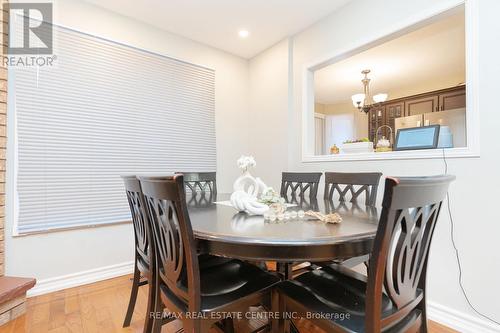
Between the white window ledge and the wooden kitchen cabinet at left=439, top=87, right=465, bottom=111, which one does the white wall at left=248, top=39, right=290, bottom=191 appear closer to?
the white window ledge

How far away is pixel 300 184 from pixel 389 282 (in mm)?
1541

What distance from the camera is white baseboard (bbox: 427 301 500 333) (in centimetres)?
162

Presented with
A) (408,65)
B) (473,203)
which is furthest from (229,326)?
(408,65)

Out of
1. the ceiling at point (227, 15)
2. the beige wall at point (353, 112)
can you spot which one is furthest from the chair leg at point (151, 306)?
the beige wall at point (353, 112)

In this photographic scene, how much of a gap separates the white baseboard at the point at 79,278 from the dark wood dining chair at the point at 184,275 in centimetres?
154

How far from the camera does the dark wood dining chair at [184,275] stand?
39.3 inches

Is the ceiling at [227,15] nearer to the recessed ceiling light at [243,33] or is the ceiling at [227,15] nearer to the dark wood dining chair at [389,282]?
the recessed ceiling light at [243,33]

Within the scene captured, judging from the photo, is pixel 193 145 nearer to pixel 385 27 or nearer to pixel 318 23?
pixel 318 23

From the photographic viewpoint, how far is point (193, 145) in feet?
10.5

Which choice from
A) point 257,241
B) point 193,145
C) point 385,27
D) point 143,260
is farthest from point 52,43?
point 385,27

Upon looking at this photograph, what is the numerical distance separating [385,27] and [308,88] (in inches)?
37.5

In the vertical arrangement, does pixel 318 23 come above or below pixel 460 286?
above

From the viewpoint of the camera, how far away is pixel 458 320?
5.70 feet

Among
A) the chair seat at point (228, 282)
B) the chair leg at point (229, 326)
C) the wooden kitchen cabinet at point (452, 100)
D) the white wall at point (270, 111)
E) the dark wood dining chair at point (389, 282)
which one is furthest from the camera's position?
the wooden kitchen cabinet at point (452, 100)
